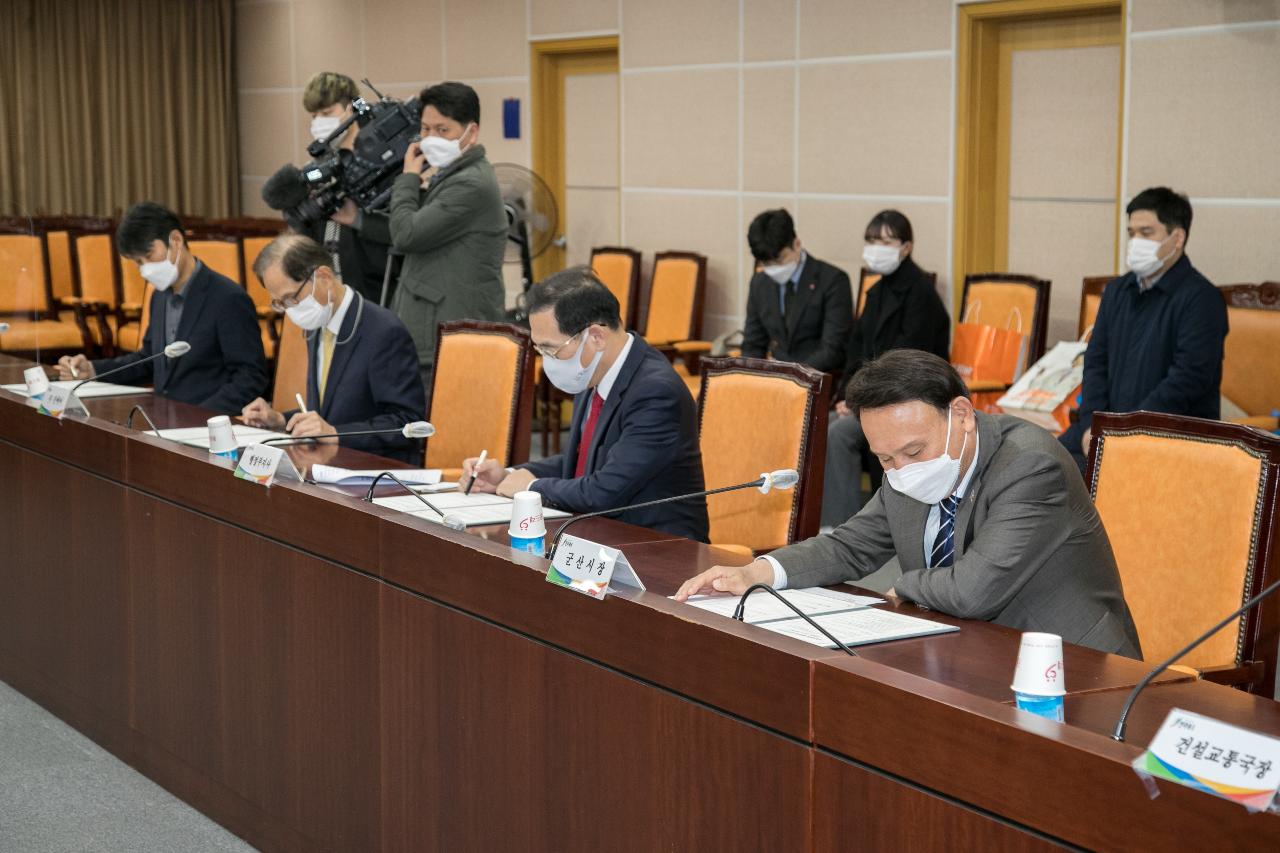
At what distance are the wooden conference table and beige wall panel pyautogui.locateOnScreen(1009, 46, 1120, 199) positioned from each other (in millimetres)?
3298

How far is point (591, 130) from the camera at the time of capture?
7.54m

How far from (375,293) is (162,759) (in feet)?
6.99

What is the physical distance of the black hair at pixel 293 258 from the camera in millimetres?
3582

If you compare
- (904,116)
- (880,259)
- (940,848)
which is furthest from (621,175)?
(940,848)

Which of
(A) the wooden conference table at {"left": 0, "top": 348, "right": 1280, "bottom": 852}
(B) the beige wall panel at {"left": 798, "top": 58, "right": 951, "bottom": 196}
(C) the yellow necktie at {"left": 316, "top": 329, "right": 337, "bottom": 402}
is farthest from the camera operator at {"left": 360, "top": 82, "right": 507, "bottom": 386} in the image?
(B) the beige wall panel at {"left": 798, "top": 58, "right": 951, "bottom": 196}

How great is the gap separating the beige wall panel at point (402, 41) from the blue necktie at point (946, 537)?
21.3ft

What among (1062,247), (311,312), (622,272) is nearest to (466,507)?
(311,312)

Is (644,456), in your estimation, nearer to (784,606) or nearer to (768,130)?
(784,606)

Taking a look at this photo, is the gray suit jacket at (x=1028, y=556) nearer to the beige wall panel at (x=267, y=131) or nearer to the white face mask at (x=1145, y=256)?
the white face mask at (x=1145, y=256)

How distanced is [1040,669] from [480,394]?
2361 millimetres

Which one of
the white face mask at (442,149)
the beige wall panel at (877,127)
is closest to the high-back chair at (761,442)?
the white face mask at (442,149)

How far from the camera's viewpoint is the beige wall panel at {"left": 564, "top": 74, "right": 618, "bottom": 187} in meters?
7.43

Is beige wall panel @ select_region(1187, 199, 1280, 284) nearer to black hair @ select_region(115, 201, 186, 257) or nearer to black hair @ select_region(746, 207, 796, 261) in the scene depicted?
black hair @ select_region(746, 207, 796, 261)

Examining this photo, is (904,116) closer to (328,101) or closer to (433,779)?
(328,101)
